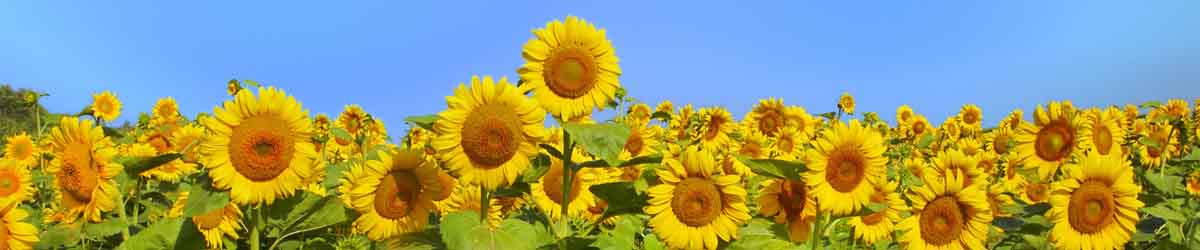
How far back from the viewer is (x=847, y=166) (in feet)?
10.9

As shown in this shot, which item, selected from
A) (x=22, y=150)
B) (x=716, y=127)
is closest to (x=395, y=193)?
(x=716, y=127)

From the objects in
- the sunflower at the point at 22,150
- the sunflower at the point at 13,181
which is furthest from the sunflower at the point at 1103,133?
the sunflower at the point at 22,150

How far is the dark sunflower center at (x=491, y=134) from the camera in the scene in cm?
274

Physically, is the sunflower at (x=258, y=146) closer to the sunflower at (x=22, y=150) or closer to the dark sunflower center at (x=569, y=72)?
the dark sunflower center at (x=569, y=72)

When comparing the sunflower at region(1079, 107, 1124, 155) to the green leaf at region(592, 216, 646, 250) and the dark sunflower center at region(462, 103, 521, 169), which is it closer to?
the green leaf at region(592, 216, 646, 250)

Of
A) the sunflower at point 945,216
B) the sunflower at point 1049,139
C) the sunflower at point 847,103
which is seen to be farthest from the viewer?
the sunflower at point 847,103

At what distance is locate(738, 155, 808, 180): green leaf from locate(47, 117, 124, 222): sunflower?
287 cm

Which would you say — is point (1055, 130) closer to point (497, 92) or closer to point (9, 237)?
point (497, 92)

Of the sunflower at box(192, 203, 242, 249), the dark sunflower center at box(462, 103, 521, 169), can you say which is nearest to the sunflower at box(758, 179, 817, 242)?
the dark sunflower center at box(462, 103, 521, 169)

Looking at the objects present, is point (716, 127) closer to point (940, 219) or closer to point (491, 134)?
point (940, 219)

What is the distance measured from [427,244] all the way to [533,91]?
732 mm

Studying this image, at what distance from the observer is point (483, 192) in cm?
290

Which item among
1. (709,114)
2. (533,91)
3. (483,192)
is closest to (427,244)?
(483,192)

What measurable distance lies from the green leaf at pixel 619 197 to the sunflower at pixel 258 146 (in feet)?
3.83
